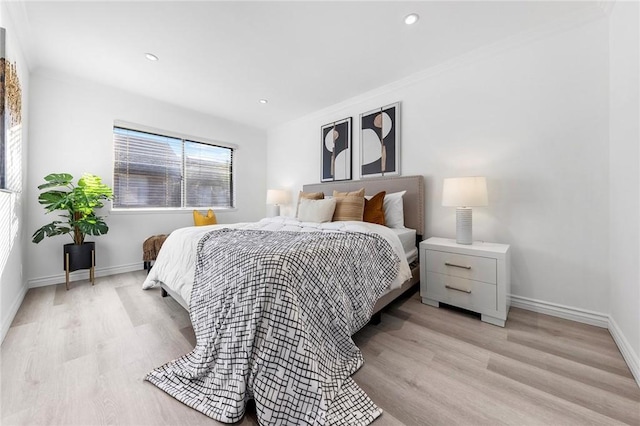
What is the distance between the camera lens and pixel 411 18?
1968 millimetres

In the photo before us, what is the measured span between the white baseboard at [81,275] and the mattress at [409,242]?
347cm

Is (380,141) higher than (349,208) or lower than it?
higher

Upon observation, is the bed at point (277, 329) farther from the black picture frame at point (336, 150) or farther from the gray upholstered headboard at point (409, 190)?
the black picture frame at point (336, 150)

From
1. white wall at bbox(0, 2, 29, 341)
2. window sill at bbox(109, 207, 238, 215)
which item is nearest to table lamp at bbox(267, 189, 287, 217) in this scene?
window sill at bbox(109, 207, 238, 215)

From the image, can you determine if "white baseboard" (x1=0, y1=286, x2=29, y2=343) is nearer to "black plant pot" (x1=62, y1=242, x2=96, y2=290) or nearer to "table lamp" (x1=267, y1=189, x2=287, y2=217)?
"black plant pot" (x1=62, y1=242, x2=96, y2=290)

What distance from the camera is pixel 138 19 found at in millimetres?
1977

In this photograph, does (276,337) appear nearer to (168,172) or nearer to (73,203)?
(73,203)

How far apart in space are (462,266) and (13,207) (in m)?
3.80

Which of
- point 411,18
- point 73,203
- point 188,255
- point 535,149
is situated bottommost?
point 188,255

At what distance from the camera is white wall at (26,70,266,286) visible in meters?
2.67

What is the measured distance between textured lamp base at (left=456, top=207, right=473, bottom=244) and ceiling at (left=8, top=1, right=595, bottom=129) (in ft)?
5.17

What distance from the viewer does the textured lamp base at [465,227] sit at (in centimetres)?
216

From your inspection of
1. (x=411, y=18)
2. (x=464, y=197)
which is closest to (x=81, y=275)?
(x=464, y=197)

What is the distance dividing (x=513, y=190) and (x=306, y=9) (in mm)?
2354
